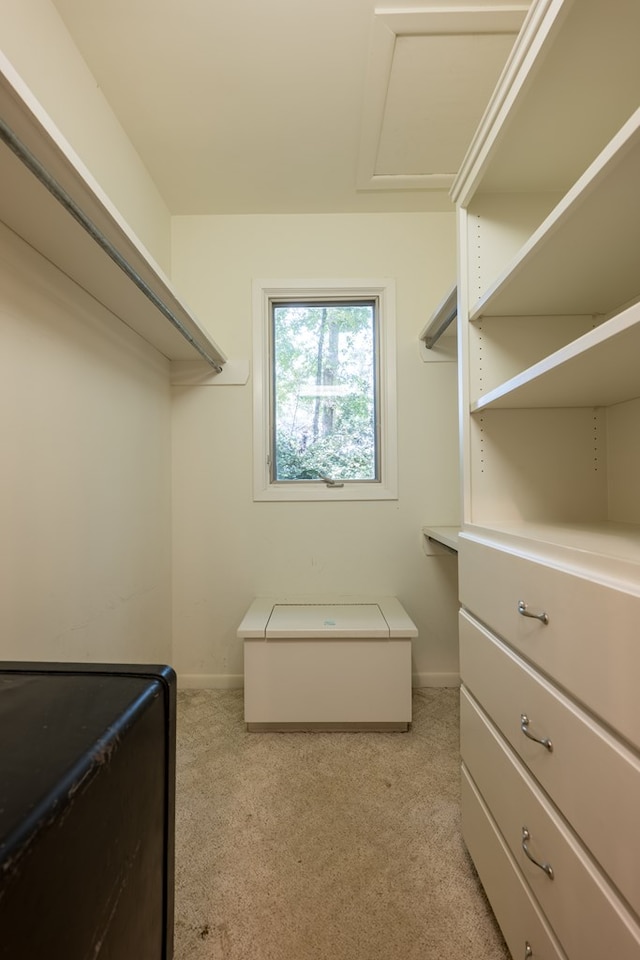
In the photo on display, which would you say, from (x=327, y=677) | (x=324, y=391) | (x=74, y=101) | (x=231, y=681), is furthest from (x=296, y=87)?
(x=231, y=681)

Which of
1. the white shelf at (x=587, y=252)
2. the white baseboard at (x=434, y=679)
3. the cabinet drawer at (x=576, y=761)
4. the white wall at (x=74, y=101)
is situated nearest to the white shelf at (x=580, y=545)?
the cabinet drawer at (x=576, y=761)

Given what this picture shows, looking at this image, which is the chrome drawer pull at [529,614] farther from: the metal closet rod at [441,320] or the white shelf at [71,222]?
the white shelf at [71,222]

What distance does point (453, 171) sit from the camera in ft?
5.98

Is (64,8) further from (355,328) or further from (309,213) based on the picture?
(355,328)

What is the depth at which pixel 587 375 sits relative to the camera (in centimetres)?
81

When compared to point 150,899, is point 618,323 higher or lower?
higher

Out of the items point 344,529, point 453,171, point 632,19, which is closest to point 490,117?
point 632,19

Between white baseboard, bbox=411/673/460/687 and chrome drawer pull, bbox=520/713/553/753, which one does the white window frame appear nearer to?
white baseboard, bbox=411/673/460/687

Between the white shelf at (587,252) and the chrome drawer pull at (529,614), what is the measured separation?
0.70 metres

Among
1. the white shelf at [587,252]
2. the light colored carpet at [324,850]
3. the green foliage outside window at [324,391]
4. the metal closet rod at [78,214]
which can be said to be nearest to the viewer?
the white shelf at [587,252]

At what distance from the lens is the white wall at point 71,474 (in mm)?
1047

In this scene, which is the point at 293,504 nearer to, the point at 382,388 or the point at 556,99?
the point at 382,388

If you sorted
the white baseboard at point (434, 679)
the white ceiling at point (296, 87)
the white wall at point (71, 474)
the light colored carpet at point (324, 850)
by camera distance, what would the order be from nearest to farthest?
the light colored carpet at point (324, 850) < the white wall at point (71, 474) < the white ceiling at point (296, 87) < the white baseboard at point (434, 679)

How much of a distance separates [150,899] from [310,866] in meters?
0.78
